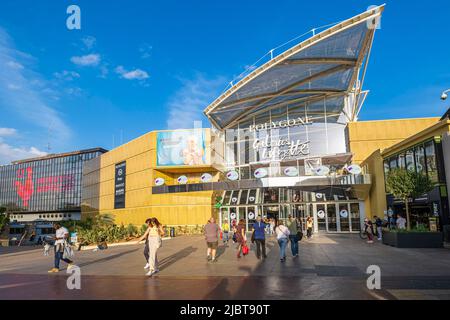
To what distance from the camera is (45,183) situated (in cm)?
10519

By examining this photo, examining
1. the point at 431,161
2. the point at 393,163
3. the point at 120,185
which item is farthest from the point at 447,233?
the point at 120,185

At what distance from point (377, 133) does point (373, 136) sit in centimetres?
40

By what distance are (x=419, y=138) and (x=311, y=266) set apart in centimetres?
1268

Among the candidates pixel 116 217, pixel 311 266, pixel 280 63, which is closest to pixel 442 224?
pixel 311 266

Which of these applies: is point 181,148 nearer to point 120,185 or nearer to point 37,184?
point 120,185

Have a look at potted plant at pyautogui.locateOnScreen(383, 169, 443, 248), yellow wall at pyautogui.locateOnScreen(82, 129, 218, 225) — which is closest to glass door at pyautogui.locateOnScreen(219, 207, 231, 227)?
yellow wall at pyautogui.locateOnScreen(82, 129, 218, 225)

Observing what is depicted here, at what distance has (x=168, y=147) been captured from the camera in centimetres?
3425

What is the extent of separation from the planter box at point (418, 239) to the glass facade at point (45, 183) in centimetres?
9492

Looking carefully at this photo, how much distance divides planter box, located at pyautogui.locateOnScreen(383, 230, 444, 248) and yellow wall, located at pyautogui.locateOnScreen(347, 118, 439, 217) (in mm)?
10793

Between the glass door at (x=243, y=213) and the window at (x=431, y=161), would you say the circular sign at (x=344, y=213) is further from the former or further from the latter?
the window at (x=431, y=161)

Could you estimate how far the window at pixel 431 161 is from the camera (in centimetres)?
1755

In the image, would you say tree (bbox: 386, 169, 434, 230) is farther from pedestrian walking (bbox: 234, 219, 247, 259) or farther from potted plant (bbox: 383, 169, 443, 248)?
pedestrian walking (bbox: 234, 219, 247, 259)

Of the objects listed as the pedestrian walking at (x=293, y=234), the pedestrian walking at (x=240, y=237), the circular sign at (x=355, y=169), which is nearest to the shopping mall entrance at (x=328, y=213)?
the circular sign at (x=355, y=169)
